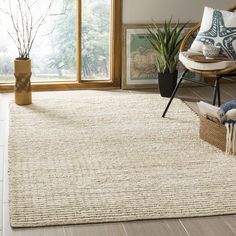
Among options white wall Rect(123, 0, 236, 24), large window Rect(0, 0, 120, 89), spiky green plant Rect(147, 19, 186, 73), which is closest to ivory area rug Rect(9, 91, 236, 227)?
spiky green plant Rect(147, 19, 186, 73)

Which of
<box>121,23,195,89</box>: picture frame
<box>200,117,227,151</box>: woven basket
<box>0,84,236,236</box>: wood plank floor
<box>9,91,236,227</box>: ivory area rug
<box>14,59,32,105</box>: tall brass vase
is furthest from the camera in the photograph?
<box>121,23,195,89</box>: picture frame

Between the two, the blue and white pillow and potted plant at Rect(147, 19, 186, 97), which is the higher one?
the blue and white pillow

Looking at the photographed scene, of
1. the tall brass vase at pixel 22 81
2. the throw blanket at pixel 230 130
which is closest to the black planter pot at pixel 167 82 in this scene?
the tall brass vase at pixel 22 81

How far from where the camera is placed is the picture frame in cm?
501

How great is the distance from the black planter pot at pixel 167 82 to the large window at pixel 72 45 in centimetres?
48

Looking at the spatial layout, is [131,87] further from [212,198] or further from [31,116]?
[212,198]

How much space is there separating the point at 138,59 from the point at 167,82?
41cm

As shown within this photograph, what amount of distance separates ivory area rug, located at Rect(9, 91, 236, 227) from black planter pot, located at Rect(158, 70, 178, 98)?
0.22 metres

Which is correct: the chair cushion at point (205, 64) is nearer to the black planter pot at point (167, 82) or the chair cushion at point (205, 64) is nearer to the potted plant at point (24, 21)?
the black planter pot at point (167, 82)

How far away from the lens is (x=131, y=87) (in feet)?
16.6

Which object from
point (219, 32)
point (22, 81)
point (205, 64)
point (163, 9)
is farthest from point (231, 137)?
point (163, 9)

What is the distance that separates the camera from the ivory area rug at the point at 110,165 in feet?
9.15

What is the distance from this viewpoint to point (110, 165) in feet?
10.9

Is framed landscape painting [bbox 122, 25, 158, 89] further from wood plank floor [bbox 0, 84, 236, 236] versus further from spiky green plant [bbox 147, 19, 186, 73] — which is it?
wood plank floor [bbox 0, 84, 236, 236]
